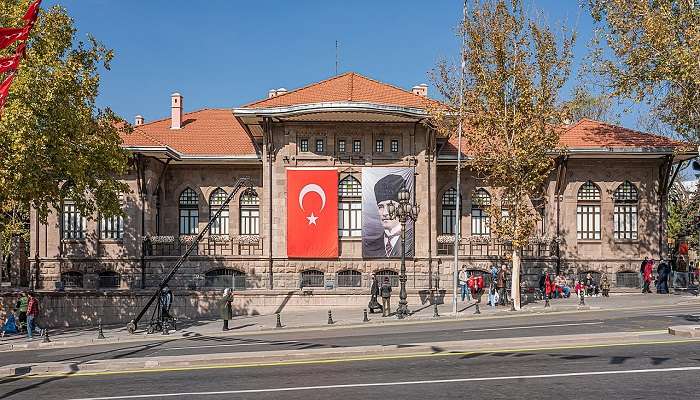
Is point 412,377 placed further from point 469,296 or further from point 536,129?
point 469,296

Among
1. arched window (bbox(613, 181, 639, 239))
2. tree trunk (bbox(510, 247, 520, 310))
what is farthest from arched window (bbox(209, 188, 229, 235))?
arched window (bbox(613, 181, 639, 239))

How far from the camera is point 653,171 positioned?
41844mm

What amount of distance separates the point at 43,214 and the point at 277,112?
1277 cm

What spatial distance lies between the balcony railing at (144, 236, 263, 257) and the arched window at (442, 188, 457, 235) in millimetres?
11059

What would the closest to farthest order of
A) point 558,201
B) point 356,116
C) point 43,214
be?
point 43,214 → point 356,116 → point 558,201

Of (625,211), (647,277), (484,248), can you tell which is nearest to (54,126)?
(484,248)

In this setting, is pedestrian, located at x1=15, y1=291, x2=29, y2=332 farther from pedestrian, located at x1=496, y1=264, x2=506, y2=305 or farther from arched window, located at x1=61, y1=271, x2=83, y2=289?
pedestrian, located at x1=496, y1=264, x2=506, y2=305

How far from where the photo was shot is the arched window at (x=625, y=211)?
1640 inches

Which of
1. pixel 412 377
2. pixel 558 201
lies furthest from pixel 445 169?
pixel 412 377

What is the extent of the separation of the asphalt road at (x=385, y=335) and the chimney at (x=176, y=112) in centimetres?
2358

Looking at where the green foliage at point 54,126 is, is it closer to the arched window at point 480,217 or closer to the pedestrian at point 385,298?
the pedestrian at point 385,298

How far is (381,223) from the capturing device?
123 ft

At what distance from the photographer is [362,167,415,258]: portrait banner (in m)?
37.3

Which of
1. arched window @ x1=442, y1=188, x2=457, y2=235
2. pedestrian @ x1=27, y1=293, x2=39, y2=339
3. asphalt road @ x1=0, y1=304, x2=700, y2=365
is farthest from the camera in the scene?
arched window @ x1=442, y1=188, x2=457, y2=235
